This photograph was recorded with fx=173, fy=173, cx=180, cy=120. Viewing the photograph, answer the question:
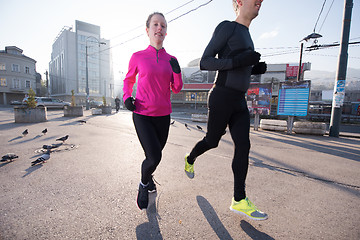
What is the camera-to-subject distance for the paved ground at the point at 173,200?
1.52 metres

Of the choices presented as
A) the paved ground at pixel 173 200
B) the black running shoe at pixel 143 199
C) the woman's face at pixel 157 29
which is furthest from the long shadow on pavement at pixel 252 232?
the woman's face at pixel 157 29

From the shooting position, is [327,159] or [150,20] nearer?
[150,20]

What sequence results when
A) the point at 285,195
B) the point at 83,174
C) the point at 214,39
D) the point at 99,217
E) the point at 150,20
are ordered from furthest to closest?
1. the point at 83,174
2. the point at 285,195
3. the point at 150,20
4. the point at 214,39
5. the point at 99,217

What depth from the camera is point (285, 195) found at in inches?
86.6

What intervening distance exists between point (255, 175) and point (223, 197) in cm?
100

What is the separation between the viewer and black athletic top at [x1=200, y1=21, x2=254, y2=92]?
179cm

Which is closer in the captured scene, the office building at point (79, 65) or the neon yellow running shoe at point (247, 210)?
the neon yellow running shoe at point (247, 210)

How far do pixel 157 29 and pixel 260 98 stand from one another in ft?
24.7

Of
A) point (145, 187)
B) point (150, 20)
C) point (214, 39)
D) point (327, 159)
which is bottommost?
point (327, 159)

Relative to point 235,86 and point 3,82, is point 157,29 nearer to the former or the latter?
point 235,86

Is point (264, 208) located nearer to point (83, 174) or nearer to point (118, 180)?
point (118, 180)

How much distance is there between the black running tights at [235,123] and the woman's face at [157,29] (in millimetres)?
868

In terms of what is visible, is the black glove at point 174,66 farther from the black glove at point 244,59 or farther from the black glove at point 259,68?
the black glove at point 259,68

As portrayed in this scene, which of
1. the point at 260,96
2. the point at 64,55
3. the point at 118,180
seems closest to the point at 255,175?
the point at 118,180
